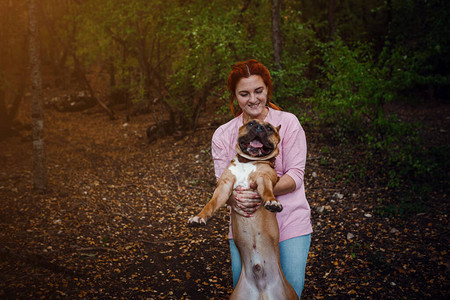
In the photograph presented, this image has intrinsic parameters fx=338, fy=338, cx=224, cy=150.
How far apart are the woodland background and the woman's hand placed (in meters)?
2.40

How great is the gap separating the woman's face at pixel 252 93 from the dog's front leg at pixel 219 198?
64 cm

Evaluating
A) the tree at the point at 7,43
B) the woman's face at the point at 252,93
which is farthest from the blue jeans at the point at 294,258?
the tree at the point at 7,43

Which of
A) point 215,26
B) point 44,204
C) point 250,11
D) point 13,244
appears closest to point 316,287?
point 13,244

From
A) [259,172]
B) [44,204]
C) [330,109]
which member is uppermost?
[259,172]

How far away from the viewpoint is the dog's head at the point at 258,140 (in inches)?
107

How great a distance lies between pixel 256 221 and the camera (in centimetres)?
279

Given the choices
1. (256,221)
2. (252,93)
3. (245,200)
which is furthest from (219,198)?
(252,93)

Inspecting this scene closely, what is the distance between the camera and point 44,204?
741 centimetres

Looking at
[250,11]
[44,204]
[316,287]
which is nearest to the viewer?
[316,287]

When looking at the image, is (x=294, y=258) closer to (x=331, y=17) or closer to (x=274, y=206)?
(x=274, y=206)

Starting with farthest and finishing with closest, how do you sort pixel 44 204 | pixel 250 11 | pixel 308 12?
pixel 308 12, pixel 250 11, pixel 44 204

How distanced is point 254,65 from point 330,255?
3.72 m

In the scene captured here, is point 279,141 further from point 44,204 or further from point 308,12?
point 308,12

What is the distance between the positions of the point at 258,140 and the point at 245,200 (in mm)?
503
